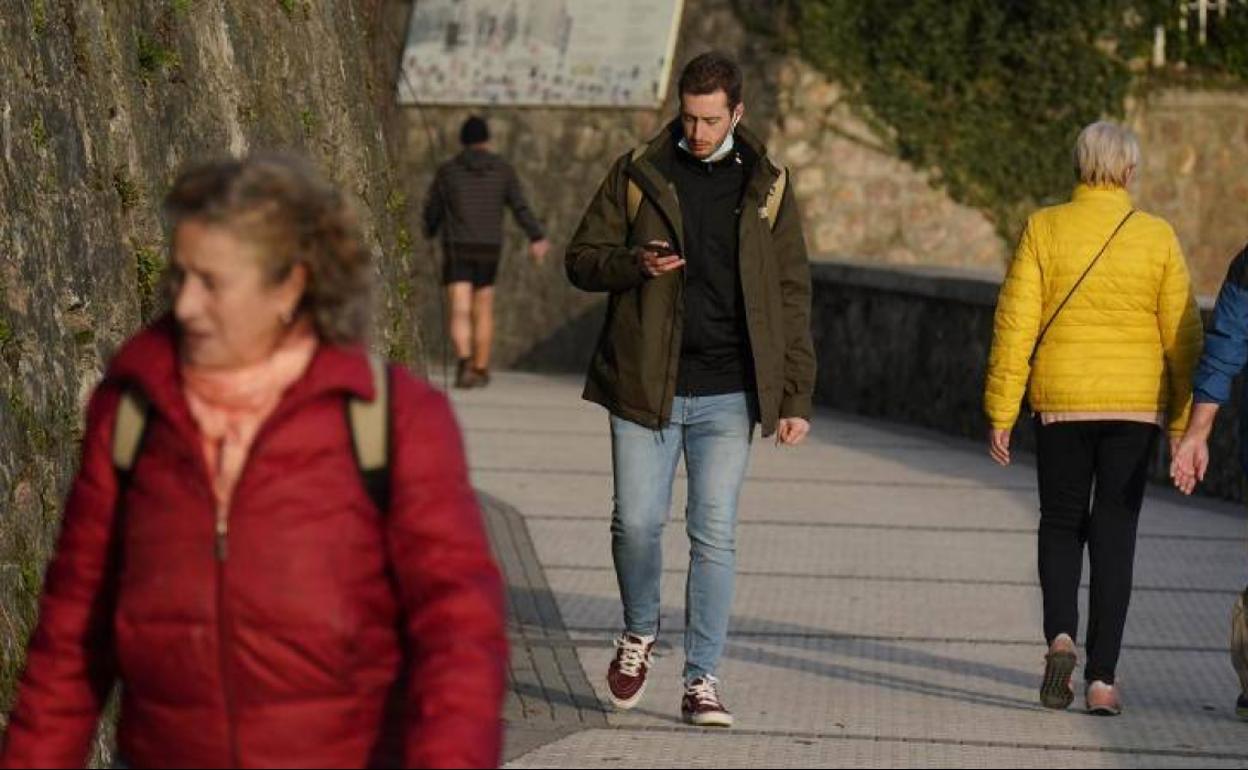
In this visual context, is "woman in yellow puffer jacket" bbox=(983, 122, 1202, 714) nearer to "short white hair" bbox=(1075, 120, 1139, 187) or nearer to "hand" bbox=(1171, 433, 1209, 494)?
"short white hair" bbox=(1075, 120, 1139, 187)

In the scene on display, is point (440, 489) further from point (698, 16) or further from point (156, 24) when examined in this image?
point (698, 16)

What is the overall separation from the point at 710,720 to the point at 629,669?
31 cm

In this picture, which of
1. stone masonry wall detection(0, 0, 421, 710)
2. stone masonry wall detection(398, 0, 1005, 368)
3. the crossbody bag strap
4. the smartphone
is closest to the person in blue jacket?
the crossbody bag strap

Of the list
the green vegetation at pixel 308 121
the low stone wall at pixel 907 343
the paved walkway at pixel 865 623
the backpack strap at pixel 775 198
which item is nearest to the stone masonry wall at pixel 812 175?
the low stone wall at pixel 907 343

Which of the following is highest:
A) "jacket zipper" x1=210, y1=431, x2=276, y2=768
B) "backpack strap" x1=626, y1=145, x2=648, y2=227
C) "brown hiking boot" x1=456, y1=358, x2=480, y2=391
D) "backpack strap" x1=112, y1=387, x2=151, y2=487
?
"backpack strap" x1=112, y1=387, x2=151, y2=487

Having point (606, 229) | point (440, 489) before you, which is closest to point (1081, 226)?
point (606, 229)

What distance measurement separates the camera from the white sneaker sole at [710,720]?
791 cm

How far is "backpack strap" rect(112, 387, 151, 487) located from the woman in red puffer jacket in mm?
12

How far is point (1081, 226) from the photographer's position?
27.0ft

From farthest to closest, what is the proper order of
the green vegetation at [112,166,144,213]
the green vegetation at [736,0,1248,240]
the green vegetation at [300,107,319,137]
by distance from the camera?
the green vegetation at [736,0,1248,240]
the green vegetation at [300,107,319,137]
the green vegetation at [112,166,144,213]

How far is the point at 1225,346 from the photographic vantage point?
26.5 feet

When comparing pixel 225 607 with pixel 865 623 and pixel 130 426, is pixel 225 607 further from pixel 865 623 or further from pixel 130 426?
pixel 865 623

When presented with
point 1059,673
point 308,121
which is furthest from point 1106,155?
point 308,121

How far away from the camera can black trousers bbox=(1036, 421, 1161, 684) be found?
826cm
